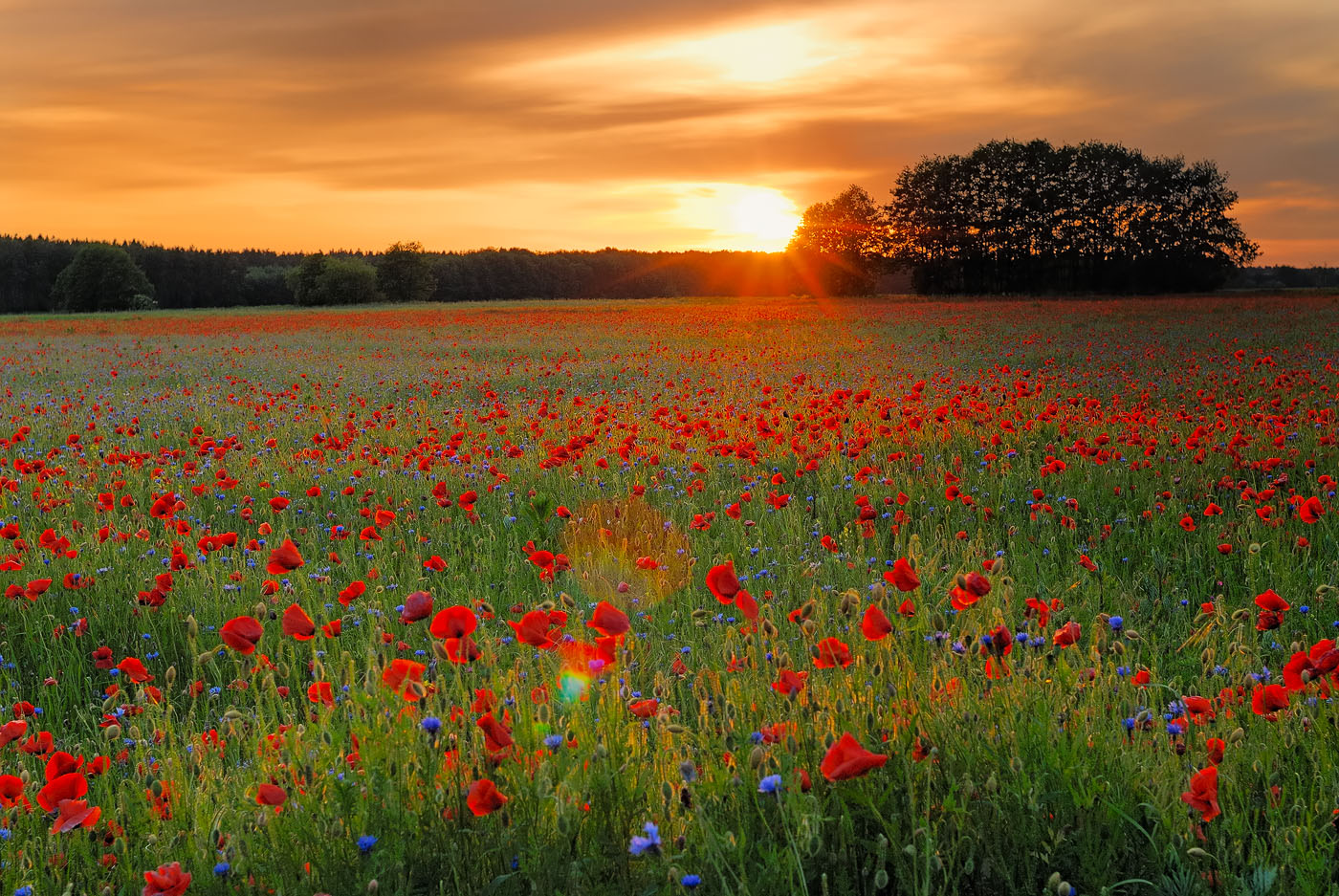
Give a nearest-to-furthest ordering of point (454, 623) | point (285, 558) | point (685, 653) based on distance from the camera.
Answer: point (454, 623)
point (285, 558)
point (685, 653)

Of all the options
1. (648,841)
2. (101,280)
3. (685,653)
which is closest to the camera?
(648,841)

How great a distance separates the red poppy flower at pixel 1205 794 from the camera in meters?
2.04

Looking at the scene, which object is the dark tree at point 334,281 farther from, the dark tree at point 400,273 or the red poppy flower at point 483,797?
the red poppy flower at point 483,797

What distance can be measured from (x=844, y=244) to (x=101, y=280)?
63.7 metres

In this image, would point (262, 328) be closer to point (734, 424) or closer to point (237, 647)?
point (734, 424)

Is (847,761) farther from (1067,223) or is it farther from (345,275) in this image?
(345,275)

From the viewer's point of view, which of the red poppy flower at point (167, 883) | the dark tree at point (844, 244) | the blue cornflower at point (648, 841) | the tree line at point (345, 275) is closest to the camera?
the blue cornflower at point (648, 841)

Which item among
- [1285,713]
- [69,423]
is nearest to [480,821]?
[1285,713]

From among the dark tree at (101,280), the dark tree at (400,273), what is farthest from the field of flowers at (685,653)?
the dark tree at (101,280)

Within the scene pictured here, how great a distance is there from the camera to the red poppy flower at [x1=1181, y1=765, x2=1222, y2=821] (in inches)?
80.1

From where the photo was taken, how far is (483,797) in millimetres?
1970

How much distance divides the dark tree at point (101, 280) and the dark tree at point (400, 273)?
2008 cm

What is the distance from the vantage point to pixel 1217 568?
4.71 meters

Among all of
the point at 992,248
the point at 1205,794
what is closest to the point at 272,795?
the point at 1205,794
